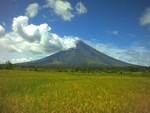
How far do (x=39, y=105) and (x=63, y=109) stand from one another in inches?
50.1

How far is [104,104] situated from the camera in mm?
11734

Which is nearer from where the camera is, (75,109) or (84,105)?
(75,109)

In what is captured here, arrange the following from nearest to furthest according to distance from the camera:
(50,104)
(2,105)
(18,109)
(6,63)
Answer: (18,109)
(2,105)
(50,104)
(6,63)

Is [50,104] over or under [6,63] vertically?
under

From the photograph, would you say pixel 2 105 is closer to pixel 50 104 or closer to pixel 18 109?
pixel 18 109

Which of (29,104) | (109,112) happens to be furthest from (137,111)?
(29,104)

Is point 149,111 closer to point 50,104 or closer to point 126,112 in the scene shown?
point 126,112

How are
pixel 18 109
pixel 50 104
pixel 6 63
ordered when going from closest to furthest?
pixel 18 109 < pixel 50 104 < pixel 6 63

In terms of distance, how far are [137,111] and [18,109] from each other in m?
4.69

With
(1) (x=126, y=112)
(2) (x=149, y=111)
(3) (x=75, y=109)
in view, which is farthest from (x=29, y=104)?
(2) (x=149, y=111)

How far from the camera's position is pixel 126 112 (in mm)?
10203

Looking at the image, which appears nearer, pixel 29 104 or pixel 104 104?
pixel 29 104

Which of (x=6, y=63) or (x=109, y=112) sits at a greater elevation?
(x=6, y=63)

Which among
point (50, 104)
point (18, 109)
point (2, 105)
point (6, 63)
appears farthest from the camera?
point (6, 63)
